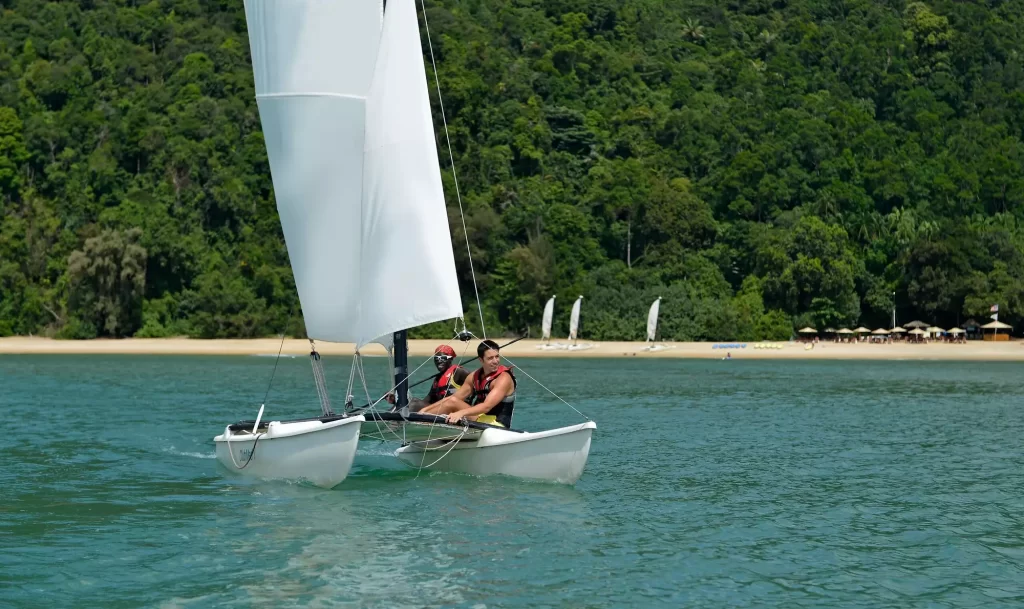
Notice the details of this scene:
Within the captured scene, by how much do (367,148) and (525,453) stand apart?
4.59 meters

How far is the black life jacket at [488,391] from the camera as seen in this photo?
54.4 feet

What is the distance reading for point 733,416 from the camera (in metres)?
29.8

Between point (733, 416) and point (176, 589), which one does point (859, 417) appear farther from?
point (176, 589)

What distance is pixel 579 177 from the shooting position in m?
86.7

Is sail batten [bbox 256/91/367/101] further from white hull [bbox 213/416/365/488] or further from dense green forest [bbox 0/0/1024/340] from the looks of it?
dense green forest [bbox 0/0/1024/340]

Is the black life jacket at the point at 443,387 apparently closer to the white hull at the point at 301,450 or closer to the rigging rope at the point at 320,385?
the rigging rope at the point at 320,385

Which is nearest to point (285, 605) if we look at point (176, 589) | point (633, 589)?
point (176, 589)

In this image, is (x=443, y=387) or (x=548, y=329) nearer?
(x=443, y=387)

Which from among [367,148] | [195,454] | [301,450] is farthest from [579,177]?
[301,450]

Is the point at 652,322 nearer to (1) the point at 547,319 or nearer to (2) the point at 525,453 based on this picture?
(1) the point at 547,319

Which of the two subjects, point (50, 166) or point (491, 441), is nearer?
point (491, 441)

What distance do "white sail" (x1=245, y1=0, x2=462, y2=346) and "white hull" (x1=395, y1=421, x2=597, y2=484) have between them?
1.76 meters

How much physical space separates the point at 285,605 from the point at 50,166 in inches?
3094

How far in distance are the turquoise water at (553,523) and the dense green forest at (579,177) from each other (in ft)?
150
